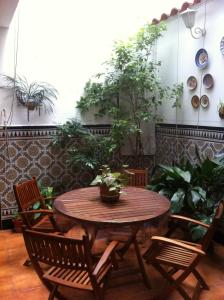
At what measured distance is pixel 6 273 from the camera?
3.12m

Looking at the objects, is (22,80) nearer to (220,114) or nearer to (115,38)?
(115,38)

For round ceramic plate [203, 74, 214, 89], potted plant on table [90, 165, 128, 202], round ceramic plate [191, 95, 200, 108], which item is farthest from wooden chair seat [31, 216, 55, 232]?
round ceramic plate [203, 74, 214, 89]

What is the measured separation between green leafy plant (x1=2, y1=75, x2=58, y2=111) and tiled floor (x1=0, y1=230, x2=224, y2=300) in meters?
1.88

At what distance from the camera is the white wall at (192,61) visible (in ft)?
12.2

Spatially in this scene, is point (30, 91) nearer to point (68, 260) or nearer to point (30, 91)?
point (30, 91)

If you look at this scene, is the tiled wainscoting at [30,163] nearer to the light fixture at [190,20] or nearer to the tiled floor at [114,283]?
the tiled floor at [114,283]

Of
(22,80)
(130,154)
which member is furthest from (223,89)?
(22,80)

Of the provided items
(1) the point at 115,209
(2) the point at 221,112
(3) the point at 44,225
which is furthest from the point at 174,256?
(2) the point at 221,112

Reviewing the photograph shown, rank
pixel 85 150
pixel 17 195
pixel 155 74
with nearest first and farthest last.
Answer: pixel 17 195
pixel 85 150
pixel 155 74

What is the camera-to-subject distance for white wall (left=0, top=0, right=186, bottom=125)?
13.5ft

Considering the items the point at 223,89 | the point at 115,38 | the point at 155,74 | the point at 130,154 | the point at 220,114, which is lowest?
the point at 130,154

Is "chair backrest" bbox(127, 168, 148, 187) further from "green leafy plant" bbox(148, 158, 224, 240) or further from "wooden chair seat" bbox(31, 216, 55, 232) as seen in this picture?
"wooden chair seat" bbox(31, 216, 55, 232)

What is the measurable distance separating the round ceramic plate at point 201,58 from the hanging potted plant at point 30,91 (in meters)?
1.95

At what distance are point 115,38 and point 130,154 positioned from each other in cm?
170
